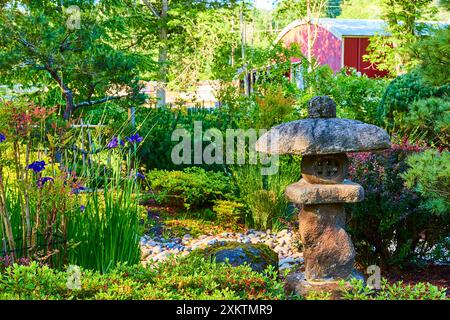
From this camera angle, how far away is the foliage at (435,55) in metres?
4.43

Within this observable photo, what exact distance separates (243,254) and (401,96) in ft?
17.6

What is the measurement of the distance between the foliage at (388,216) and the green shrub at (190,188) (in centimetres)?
228

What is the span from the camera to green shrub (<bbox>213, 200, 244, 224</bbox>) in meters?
7.03

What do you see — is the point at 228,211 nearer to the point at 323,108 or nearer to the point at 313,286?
the point at 313,286

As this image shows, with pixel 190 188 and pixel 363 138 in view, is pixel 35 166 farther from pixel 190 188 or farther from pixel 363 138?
pixel 190 188

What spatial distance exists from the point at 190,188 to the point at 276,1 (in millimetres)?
12706

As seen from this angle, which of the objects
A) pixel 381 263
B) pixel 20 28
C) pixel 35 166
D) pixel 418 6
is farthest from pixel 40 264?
pixel 418 6

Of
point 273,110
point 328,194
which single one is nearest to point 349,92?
point 273,110

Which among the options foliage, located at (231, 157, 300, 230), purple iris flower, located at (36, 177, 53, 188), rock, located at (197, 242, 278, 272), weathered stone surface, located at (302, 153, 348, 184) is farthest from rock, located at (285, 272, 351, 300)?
foliage, located at (231, 157, 300, 230)

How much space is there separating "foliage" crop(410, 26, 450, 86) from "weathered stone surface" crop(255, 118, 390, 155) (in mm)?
757

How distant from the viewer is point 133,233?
4.43 metres

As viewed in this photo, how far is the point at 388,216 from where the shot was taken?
5.04 meters

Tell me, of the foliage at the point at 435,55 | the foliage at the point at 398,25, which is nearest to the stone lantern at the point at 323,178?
the foliage at the point at 435,55

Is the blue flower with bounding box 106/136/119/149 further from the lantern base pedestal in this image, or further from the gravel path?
the lantern base pedestal
